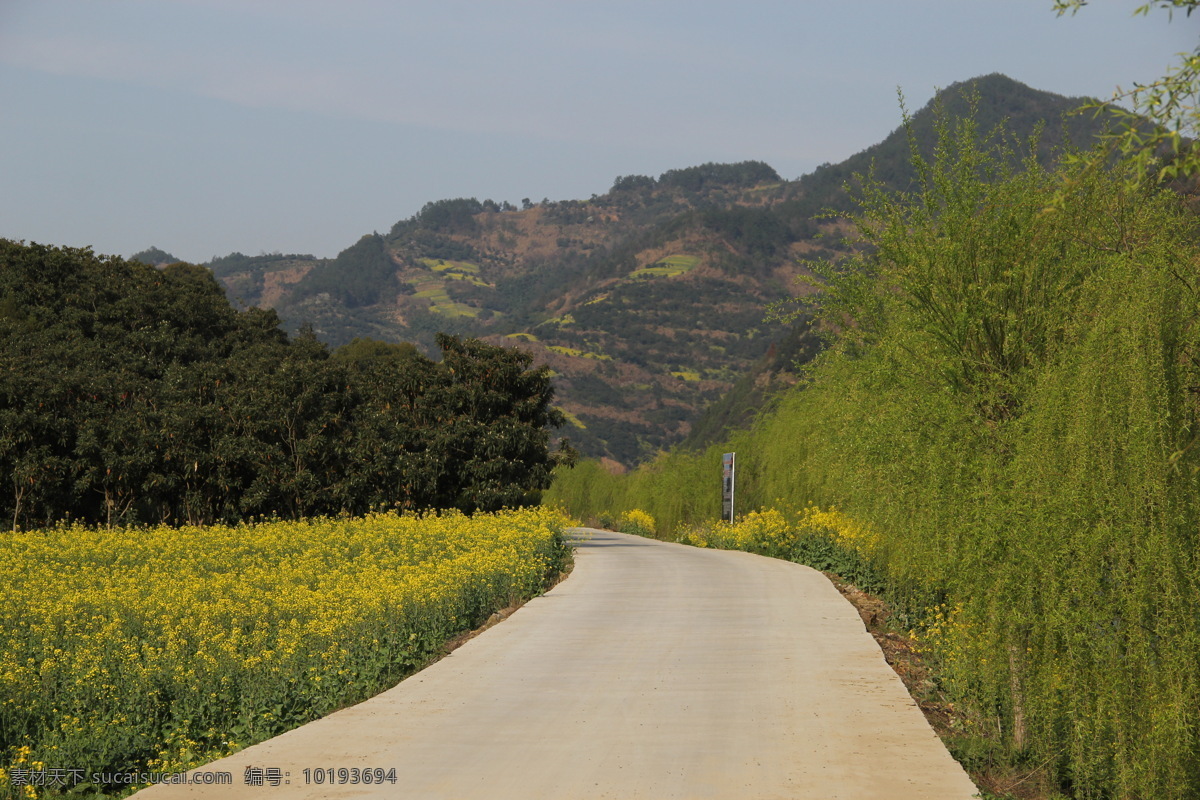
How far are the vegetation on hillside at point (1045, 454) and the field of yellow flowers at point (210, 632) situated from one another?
5.39 m

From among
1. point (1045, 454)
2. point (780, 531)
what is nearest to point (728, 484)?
point (780, 531)

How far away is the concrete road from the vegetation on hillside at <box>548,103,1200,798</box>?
926 mm

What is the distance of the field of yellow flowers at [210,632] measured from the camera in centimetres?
887

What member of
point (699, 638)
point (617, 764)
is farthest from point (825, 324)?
point (617, 764)

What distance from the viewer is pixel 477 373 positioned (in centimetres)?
3133

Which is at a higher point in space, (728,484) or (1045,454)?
(1045,454)

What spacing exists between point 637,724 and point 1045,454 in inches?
144

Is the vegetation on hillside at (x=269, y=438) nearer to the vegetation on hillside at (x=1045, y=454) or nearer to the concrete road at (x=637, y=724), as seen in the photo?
the concrete road at (x=637, y=724)

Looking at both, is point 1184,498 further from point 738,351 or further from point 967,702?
point 738,351

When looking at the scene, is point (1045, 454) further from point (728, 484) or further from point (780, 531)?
point (728, 484)

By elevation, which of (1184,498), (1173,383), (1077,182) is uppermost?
(1077,182)

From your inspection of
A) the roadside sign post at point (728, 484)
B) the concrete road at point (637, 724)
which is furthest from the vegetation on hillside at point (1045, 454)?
the roadside sign post at point (728, 484)

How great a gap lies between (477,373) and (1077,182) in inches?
972

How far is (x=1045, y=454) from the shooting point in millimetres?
7371
